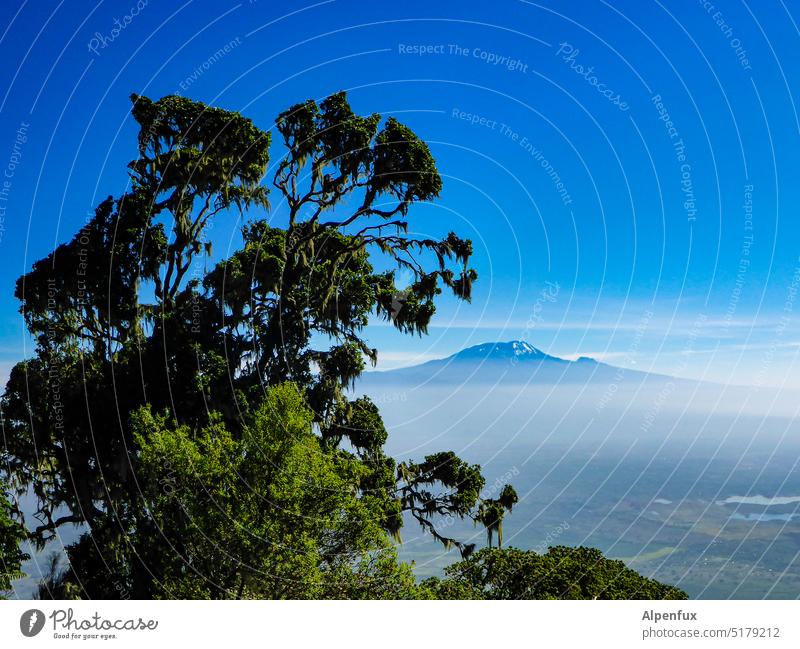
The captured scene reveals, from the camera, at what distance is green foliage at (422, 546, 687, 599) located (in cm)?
2405

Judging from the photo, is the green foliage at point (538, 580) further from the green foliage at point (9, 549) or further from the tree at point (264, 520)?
the green foliage at point (9, 549)

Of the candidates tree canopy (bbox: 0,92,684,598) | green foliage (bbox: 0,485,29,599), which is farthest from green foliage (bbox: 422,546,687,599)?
green foliage (bbox: 0,485,29,599)

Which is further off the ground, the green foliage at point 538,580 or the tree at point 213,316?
the tree at point 213,316

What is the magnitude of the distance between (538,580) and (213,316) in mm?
13468

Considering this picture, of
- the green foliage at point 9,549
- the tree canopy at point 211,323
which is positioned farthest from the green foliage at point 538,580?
the green foliage at point 9,549

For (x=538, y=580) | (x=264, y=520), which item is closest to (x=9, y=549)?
(x=264, y=520)

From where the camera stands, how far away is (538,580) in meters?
24.3

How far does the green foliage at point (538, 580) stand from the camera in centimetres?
2405

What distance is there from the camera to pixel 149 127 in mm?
26297

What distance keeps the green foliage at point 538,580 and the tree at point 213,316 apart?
1.97 metres

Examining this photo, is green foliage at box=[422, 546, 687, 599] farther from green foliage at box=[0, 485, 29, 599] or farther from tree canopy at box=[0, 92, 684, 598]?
green foliage at box=[0, 485, 29, 599]

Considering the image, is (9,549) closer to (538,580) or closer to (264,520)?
(264,520)

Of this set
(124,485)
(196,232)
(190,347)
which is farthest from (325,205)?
(124,485)
